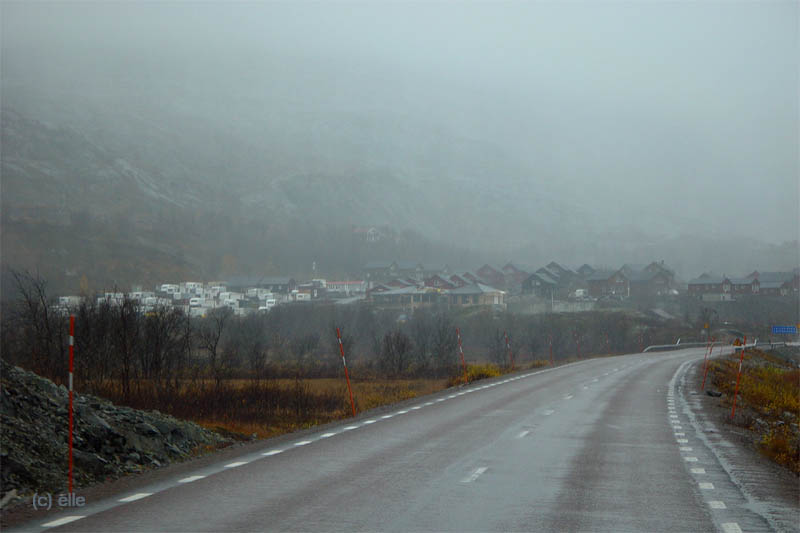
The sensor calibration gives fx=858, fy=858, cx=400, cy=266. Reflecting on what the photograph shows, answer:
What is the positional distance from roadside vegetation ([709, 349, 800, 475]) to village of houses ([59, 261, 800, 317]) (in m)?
85.4

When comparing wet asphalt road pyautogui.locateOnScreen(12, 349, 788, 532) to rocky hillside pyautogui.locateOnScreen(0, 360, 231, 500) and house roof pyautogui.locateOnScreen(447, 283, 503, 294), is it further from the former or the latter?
house roof pyautogui.locateOnScreen(447, 283, 503, 294)

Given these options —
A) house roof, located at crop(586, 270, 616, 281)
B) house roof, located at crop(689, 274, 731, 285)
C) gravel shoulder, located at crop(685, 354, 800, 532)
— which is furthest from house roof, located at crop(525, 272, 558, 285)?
gravel shoulder, located at crop(685, 354, 800, 532)

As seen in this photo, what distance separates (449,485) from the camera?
11.1m

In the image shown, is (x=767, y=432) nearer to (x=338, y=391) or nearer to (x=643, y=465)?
(x=643, y=465)

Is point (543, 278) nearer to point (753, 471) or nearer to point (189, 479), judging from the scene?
point (753, 471)

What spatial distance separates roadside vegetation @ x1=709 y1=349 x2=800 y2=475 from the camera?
15694mm

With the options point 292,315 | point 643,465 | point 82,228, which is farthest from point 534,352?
point 82,228

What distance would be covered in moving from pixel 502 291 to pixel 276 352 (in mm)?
80909

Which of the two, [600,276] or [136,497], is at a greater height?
[600,276]

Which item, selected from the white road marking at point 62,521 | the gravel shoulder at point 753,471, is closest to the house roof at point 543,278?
the gravel shoulder at point 753,471

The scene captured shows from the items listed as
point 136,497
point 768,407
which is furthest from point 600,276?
point 136,497

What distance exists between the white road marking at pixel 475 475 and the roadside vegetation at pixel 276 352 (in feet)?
29.4

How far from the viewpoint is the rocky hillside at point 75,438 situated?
11469mm

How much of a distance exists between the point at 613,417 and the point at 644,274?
149m
